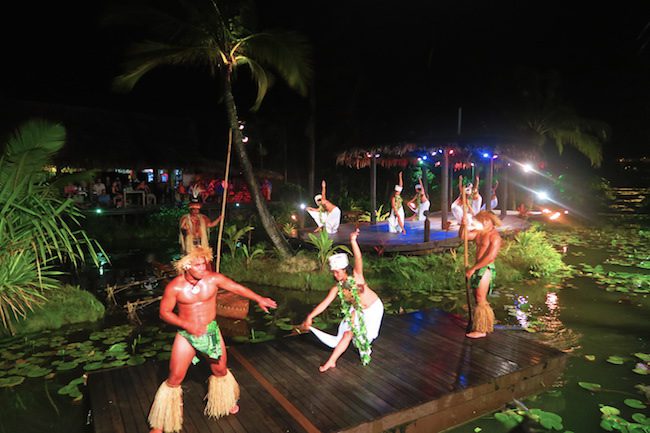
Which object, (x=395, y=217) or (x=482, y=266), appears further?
(x=395, y=217)

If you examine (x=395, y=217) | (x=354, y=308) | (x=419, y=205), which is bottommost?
(x=354, y=308)

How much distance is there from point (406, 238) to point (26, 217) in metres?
8.61

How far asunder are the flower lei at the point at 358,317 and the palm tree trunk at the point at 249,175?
572cm

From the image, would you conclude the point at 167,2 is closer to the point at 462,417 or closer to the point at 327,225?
the point at 327,225

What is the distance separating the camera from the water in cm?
467

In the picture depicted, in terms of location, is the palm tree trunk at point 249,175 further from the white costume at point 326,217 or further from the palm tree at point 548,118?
the palm tree at point 548,118

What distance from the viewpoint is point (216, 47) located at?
952cm

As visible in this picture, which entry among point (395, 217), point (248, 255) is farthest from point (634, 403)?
point (395, 217)

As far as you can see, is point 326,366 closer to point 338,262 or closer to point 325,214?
point 338,262

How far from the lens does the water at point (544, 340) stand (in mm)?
4672

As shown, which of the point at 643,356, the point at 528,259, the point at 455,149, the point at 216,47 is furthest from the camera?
the point at 455,149

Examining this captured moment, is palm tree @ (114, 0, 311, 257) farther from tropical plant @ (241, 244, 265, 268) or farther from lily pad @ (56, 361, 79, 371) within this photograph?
lily pad @ (56, 361, 79, 371)

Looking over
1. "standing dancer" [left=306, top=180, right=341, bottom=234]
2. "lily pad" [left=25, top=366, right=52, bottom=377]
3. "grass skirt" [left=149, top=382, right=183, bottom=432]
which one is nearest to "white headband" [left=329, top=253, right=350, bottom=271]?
"grass skirt" [left=149, top=382, right=183, bottom=432]

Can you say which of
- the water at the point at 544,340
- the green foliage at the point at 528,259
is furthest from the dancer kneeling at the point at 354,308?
the green foliage at the point at 528,259
